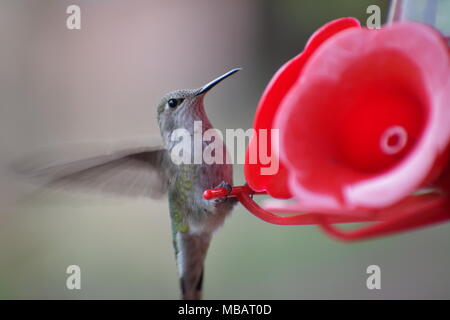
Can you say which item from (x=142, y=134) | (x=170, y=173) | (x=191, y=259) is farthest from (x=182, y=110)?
(x=142, y=134)

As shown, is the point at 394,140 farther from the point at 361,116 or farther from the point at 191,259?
the point at 191,259

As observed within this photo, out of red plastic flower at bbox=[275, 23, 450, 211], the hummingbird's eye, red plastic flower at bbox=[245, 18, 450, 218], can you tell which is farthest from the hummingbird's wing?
red plastic flower at bbox=[275, 23, 450, 211]

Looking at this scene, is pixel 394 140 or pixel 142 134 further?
pixel 142 134

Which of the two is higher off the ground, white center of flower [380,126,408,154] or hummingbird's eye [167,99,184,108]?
hummingbird's eye [167,99,184,108]

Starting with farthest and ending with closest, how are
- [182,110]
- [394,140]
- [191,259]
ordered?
1. [191,259]
2. [182,110]
3. [394,140]

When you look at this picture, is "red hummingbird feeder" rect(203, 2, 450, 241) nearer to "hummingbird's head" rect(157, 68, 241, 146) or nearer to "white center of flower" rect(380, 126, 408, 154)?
"white center of flower" rect(380, 126, 408, 154)

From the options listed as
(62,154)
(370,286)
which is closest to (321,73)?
(62,154)
